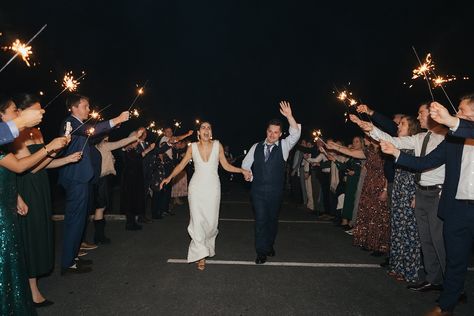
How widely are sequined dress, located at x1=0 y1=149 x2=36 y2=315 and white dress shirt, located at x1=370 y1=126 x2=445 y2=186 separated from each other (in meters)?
4.65

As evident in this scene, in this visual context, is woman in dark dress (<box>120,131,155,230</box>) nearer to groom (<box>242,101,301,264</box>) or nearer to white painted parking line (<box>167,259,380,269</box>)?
white painted parking line (<box>167,259,380,269</box>)

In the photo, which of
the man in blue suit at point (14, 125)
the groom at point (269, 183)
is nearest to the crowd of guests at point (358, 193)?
the man in blue suit at point (14, 125)

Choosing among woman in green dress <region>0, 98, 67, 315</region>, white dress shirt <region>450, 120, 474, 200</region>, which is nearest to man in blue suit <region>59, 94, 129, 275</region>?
woman in green dress <region>0, 98, 67, 315</region>

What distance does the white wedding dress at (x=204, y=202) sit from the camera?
18.4 ft

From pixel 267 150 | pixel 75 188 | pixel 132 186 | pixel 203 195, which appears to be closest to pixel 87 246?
pixel 75 188

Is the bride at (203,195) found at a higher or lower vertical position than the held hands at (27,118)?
lower

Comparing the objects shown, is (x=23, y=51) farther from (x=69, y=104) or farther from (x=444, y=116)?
(x=444, y=116)

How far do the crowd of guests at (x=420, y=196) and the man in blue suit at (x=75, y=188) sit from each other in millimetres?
4425

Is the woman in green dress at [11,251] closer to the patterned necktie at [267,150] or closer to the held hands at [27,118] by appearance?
the held hands at [27,118]

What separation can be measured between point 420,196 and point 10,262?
16.5ft

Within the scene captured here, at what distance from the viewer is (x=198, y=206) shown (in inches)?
223

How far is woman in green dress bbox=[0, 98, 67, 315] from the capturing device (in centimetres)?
293

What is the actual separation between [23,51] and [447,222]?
189 inches

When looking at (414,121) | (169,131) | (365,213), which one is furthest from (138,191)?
(414,121)
